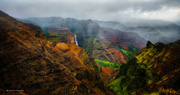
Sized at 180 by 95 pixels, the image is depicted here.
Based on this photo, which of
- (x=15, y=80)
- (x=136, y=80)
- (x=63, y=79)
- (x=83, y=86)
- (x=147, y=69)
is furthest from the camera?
(x=136, y=80)

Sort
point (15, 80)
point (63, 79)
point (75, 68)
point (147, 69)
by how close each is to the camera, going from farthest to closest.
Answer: point (147, 69)
point (75, 68)
point (63, 79)
point (15, 80)

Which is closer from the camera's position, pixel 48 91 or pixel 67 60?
pixel 48 91

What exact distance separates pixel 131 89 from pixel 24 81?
7809 centimetres

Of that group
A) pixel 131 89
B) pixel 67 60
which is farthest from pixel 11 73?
pixel 131 89

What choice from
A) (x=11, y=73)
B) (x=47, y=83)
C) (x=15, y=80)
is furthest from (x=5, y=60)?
(x=47, y=83)

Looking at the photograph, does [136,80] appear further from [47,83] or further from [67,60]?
[47,83]

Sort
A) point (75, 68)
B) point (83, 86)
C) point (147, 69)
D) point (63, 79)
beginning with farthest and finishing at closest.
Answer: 1. point (147, 69)
2. point (75, 68)
3. point (83, 86)
4. point (63, 79)

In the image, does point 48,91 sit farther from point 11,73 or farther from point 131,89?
point 131,89

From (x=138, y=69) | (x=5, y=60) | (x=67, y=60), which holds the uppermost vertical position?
(x=5, y=60)

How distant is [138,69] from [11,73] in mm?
85387

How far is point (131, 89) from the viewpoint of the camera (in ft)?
242

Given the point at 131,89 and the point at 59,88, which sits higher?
the point at 59,88

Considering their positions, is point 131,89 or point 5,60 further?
point 131,89

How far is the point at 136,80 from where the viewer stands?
73.4 meters
